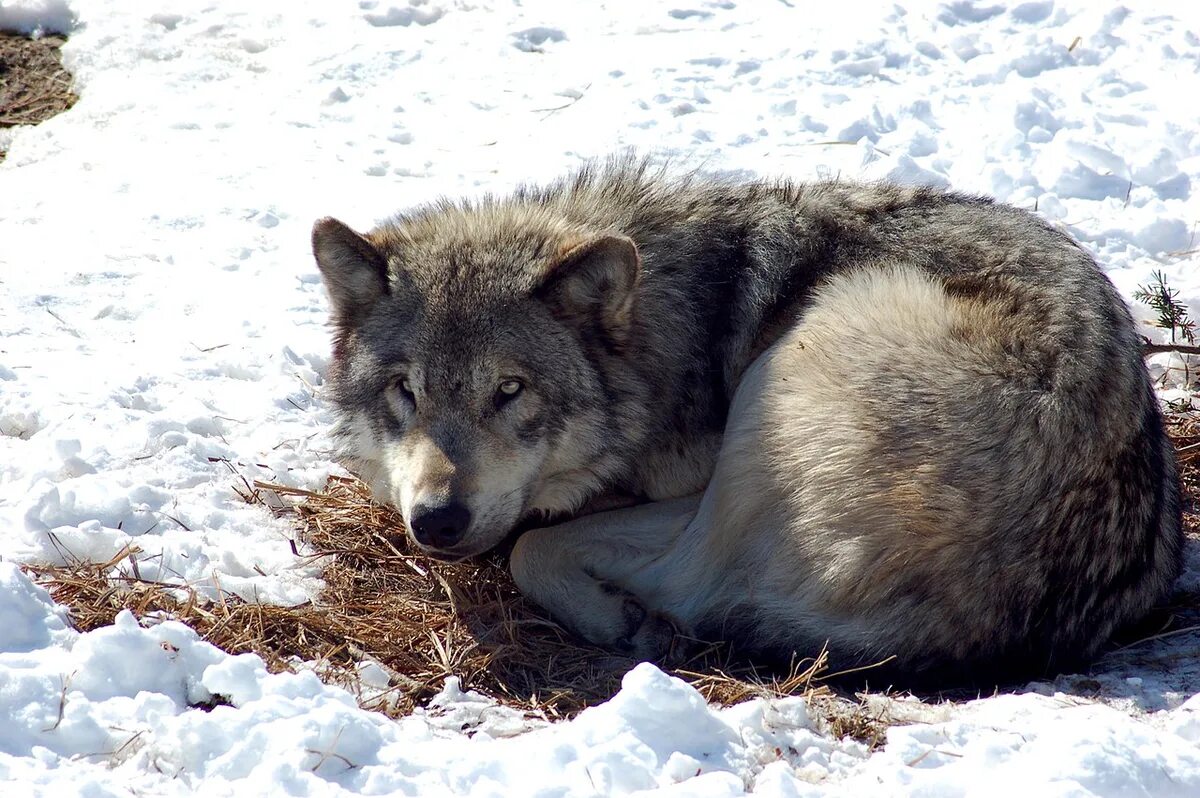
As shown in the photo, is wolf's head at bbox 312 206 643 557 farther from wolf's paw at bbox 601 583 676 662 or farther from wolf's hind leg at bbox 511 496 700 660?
wolf's paw at bbox 601 583 676 662

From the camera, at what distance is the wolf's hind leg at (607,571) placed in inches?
161

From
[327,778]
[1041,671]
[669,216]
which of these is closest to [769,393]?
[669,216]

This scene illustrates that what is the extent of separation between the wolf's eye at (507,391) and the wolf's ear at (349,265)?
0.63m

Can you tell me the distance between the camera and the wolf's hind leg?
4.08 metres

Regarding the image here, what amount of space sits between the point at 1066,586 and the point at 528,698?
1750 mm

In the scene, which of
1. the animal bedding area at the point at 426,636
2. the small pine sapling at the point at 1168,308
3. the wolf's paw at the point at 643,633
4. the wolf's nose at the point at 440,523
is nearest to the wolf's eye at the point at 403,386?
the wolf's nose at the point at 440,523

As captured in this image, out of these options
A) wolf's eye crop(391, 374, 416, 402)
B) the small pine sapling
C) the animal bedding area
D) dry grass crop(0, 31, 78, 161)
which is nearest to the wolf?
wolf's eye crop(391, 374, 416, 402)

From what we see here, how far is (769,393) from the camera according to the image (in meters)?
4.09

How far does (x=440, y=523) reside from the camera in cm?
377

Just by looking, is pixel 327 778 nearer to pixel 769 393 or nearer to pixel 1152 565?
pixel 769 393

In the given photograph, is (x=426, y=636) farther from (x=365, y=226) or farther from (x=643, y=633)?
(x=365, y=226)

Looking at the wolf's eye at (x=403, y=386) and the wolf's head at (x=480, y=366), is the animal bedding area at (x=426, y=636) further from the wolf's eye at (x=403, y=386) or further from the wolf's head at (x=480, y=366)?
the wolf's eye at (x=403, y=386)

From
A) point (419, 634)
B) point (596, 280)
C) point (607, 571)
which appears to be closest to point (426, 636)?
point (419, 634)

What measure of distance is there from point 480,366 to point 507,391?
139 mm
